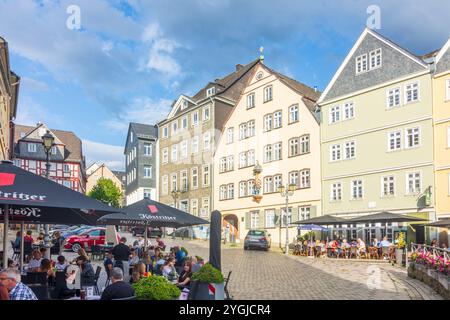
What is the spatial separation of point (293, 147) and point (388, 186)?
980cm

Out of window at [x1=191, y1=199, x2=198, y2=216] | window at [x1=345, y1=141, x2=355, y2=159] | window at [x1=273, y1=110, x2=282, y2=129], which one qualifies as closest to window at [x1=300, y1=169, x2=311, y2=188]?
window at [x1=345, y1=141, x2=355, y2=159]

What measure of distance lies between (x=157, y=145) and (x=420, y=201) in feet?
123

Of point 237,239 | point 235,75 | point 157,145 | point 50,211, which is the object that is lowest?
point 237,239

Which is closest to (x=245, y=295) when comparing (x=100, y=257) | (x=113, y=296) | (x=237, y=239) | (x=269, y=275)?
(x=269, y=275)

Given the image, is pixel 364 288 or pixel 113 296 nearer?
Result: pixel 113 296

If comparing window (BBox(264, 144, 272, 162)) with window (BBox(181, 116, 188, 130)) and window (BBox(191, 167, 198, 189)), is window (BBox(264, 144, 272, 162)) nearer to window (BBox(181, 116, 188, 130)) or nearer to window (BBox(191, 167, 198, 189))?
window (BBox(191, 167, 198, 189))

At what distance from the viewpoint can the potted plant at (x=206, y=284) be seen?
991 centimetres

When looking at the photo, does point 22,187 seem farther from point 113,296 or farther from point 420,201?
point 420,201

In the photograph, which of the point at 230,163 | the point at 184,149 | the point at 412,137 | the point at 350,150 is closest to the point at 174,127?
the point at 184,149

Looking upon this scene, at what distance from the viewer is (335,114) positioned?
38.6 meters

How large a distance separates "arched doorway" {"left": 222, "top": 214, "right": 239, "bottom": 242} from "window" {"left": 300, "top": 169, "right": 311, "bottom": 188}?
913cm

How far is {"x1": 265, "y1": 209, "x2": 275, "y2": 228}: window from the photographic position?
140 feet
